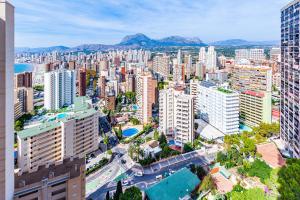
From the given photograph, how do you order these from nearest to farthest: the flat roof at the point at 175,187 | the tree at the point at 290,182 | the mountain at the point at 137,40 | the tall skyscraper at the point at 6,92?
the tall skyscraper at the point at 6,92 < the tree at the point at 290,182 < the flat roof at the point at 175,187 < the mountain at the point at 137,40

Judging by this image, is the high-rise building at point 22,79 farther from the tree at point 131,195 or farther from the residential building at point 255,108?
the tree at point 131,195

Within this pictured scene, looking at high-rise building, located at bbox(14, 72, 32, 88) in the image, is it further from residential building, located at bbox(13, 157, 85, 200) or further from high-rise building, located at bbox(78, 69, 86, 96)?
residential building, located at bbox(13, 157, 85, 200)

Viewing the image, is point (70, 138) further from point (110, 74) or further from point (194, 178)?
point (110, 74)

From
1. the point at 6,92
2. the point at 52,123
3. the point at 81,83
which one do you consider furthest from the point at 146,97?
the point at 6,92

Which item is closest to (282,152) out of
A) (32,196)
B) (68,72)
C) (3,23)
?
(32,196)

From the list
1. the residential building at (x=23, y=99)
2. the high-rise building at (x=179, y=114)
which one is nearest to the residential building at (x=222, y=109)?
the high-rise building at (x=179, y=114)
